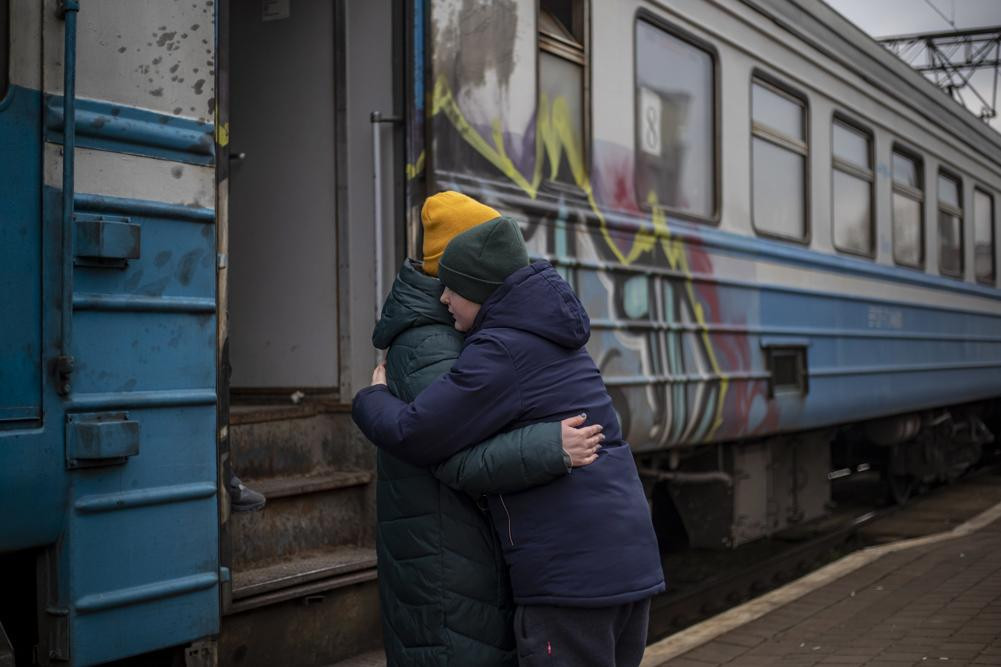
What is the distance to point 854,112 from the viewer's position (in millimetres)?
7793

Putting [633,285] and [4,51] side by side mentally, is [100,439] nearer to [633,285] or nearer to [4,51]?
[4,51]

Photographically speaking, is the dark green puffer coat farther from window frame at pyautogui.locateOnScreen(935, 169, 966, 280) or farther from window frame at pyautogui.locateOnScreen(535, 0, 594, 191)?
window frame at pyautogui.locateOnScreen(935, 169, 966, 280)

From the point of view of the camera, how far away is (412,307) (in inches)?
99.0

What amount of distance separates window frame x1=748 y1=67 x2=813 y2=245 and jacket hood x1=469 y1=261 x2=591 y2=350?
4.14 metres

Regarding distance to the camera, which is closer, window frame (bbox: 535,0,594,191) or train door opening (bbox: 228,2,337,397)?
train door opening (bbox: 228,2,337,397)

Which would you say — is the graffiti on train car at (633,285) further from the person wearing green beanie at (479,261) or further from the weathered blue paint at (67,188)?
the person wearing green beanie at (479,261)

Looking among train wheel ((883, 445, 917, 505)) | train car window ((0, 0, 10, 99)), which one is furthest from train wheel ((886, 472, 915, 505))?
train car window ((0, 0, 10, 99))

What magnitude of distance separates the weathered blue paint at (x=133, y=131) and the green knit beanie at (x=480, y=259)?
3.50 ft

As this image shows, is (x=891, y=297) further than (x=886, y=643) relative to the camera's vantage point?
Yes

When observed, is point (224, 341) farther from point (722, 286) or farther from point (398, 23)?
point (722, 286)

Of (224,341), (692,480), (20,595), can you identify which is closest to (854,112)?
(692,480)

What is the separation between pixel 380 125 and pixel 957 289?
24.1 ft

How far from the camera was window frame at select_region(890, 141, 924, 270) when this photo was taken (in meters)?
8.63

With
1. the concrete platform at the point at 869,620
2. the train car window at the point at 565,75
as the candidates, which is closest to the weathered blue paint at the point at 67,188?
the train car window at the point at 565,75
